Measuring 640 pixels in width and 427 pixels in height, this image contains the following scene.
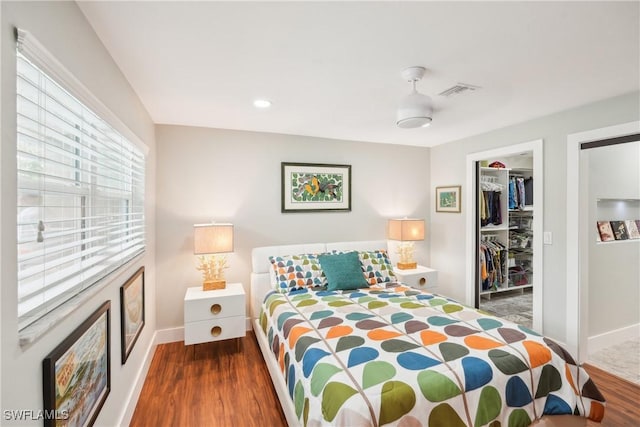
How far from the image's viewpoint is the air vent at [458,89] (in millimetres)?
2201

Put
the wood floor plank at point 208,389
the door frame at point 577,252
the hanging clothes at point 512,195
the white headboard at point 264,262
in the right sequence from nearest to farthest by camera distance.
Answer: the wood floor plank at point 208,389 < the door frame at point 577,252 < the white headboard at point 264,262 < the hanging clothes at point 512,195

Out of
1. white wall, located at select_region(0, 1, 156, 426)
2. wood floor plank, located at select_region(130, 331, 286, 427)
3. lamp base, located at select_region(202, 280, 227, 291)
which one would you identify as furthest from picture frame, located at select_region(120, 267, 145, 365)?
lamp base, located at select_region(202, 280, 227, 291)

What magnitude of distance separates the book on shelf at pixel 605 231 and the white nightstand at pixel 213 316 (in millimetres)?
3785

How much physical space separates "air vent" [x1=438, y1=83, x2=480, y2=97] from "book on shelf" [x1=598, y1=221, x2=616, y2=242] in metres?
2.30

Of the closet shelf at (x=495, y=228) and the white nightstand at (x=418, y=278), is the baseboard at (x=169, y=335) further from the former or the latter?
the closet shelf at (x=495, y=228)

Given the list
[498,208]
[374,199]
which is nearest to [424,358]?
[374,199]

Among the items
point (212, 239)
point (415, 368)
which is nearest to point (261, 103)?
point (212, 239)

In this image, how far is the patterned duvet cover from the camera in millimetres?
1392

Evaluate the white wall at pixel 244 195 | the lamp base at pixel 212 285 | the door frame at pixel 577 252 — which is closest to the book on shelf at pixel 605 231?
the door frame at pixel 577 252

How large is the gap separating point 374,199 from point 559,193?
2.01 metres

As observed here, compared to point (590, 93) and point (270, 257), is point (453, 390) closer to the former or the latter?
point (270, 257)

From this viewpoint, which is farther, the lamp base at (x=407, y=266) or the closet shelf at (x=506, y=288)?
the closet shelf at (x=506, y=288)

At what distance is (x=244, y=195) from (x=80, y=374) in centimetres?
235

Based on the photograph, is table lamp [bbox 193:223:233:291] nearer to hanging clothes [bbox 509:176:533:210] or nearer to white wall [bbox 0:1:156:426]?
white wall [bbox 0:1:156:426]
